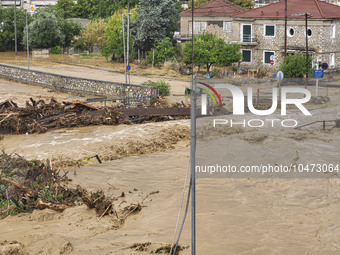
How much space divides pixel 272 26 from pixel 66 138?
3084 cm

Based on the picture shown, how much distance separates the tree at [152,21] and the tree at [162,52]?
2331 millimetres

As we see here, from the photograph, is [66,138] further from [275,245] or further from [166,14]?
[166,14]

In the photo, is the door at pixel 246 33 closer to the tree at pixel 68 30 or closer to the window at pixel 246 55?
the window at pixel 246 55

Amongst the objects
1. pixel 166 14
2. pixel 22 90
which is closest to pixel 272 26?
pixel 166 14

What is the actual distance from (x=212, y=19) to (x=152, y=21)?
7.15m

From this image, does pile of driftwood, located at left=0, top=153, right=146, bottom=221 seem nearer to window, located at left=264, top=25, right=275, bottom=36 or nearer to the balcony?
window, located at left=264, top=25, right=275, bottom=36

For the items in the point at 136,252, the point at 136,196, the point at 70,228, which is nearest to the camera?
the point at 136,252

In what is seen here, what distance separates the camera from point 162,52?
5606cm

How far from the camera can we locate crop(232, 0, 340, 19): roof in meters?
46.9

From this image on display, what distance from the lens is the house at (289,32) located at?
46.4m

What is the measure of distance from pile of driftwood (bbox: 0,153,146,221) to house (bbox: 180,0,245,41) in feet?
132

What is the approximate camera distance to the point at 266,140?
20.8m

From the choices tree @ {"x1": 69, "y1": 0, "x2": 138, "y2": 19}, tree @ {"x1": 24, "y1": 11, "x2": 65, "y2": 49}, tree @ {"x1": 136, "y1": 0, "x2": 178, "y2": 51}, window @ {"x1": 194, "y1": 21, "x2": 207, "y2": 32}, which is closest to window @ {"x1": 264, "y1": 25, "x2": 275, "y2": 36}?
window @ {"x1": 194, "y1": 21, "x2": 207, "y2": 32}

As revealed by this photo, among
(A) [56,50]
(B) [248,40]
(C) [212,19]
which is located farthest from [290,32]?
(A) [56,50]
